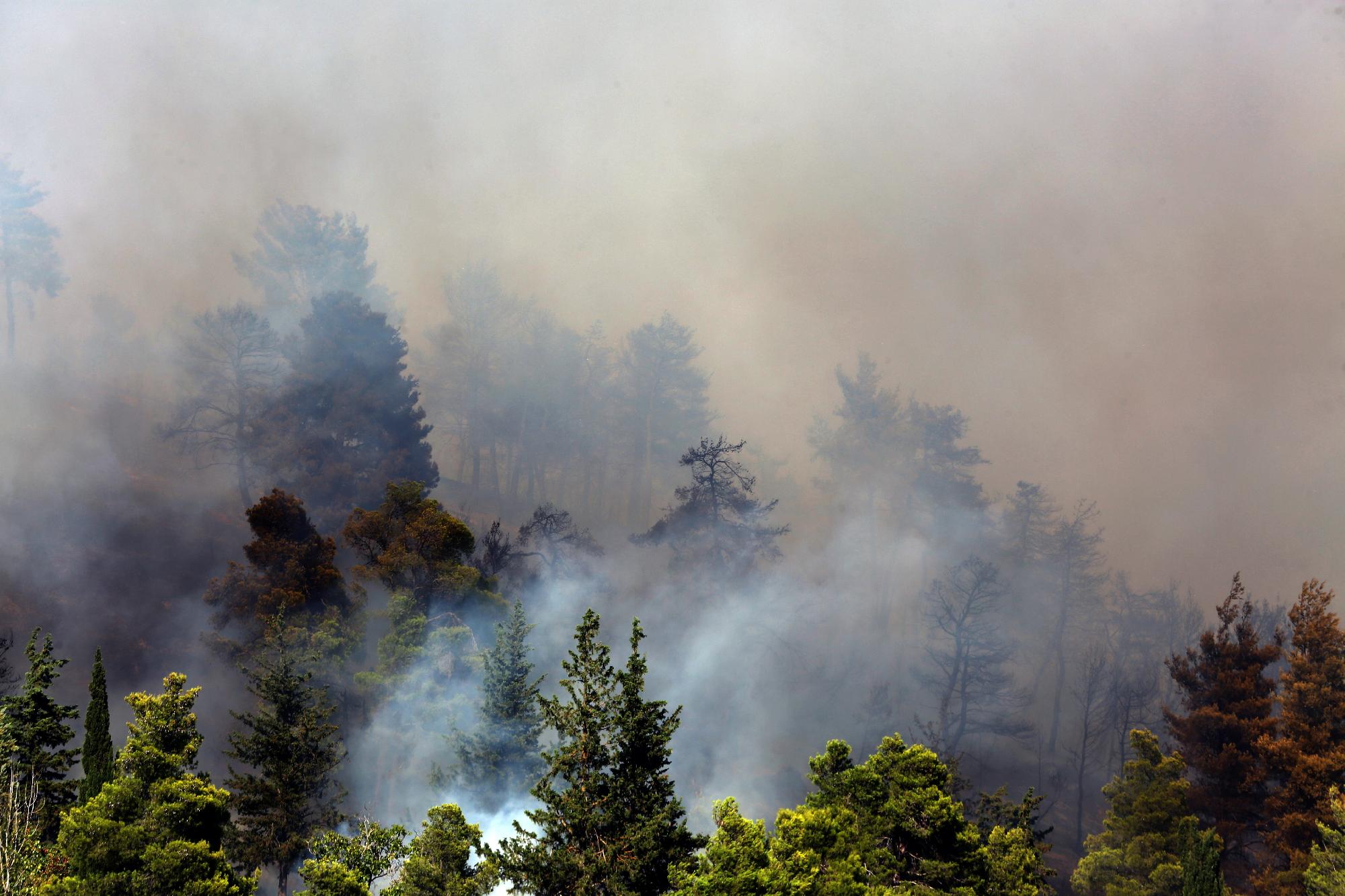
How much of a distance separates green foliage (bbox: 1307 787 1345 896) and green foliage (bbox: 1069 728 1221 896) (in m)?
3.24

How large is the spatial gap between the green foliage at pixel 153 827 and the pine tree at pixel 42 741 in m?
8.13

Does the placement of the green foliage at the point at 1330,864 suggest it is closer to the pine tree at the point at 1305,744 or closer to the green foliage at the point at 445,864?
the pine tree at the point at 1305,744

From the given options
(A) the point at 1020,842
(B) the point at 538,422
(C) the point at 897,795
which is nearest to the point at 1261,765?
(A) the point at 1020,842

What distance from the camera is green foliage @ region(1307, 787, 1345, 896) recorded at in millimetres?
26328

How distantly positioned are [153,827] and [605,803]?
11.2 metres

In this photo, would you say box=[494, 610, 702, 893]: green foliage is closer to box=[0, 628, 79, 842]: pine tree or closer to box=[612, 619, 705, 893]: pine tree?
box=[612, 619, 705, 893]: pine tree

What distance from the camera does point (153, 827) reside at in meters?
22.1

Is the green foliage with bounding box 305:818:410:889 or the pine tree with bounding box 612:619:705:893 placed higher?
the pine tree with bounding box 612:619:705:893

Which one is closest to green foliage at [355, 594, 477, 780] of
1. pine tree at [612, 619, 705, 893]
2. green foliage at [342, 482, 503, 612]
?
green foliage at [342, 482, 503, 612]

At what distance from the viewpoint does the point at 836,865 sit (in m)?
20.2

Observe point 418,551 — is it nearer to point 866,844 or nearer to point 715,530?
point 715,530

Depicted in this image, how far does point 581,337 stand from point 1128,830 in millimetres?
50891

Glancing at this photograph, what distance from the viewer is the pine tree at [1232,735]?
35312 mm

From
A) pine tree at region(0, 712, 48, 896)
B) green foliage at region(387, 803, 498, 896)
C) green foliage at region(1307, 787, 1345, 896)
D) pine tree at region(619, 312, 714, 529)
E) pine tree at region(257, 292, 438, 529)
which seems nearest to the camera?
green foliage at region(387, 803, 498, 896)
